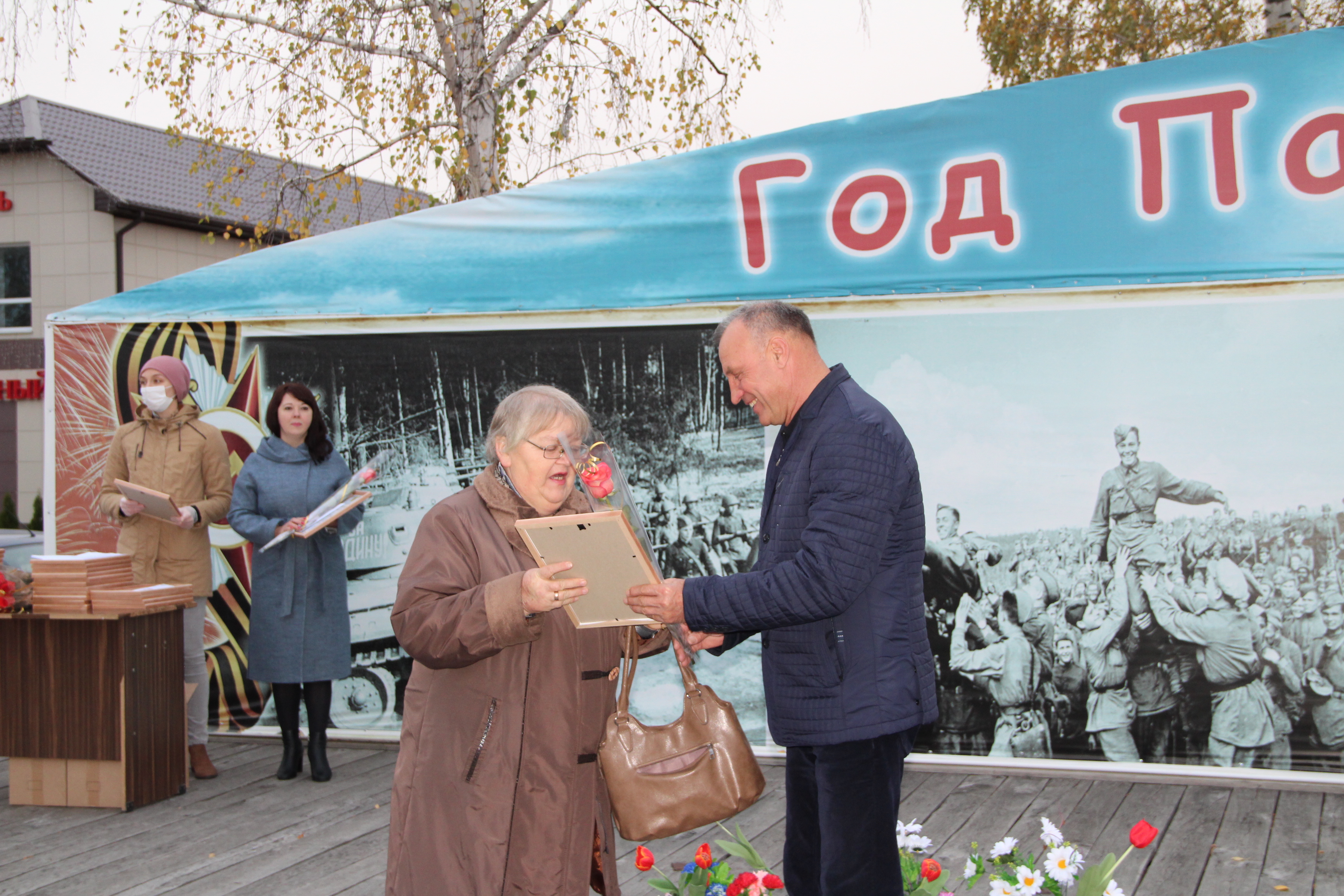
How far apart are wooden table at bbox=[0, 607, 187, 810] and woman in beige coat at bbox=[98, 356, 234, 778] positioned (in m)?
0.27

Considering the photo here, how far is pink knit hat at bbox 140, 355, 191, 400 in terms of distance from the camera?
488 cm

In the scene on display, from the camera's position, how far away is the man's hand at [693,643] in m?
2.39

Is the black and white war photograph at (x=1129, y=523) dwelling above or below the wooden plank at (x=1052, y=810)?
above

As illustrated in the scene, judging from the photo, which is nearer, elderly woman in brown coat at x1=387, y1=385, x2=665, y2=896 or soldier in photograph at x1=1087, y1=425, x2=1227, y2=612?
elderly woman in brown coat at x1=387, y1=385, x2=665, y2=896

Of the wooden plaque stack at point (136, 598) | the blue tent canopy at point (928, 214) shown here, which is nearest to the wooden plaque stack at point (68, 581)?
the wooden plaque stack at point (136, 598)

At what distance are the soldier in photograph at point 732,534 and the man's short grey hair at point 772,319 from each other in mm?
2338

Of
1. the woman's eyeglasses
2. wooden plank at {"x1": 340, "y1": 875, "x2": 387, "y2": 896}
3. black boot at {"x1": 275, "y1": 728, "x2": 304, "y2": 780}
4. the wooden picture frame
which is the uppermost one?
the woman's eyeglasses

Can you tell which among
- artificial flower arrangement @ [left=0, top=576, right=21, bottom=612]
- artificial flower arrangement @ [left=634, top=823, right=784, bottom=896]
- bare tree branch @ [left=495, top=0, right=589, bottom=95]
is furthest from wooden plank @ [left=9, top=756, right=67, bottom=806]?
bare tree branch @ [left=495, top=0, right=589, bottom=95]

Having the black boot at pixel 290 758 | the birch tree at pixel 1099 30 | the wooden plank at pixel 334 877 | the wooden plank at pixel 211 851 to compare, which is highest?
the birch tree at pixel 1099 30

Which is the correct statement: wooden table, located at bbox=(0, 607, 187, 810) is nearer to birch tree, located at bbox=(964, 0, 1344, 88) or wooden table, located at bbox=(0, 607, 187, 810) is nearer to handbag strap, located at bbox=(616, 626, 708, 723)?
handbag strap, located at bbox=(616, 626, 708, 723)

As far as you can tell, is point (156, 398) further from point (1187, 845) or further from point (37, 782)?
point (1187, 845)

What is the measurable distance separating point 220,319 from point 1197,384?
14.4ft

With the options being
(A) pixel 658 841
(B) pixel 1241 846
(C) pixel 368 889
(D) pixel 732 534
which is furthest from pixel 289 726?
(B) pixel 1241 846

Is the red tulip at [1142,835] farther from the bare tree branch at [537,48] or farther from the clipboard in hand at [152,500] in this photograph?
the bare tree branch at [537,48]
